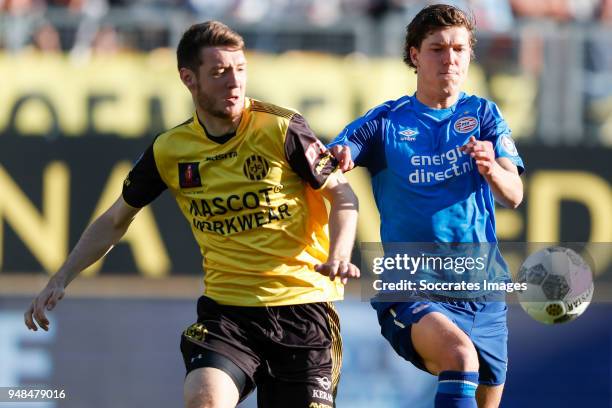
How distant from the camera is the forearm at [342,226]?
5.29 metres

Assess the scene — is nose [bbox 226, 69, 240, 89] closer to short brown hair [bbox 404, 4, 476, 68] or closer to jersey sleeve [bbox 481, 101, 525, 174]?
short brown hair [bbox 404, 4, 476, 68]

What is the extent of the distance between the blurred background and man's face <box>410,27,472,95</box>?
14.7 feet

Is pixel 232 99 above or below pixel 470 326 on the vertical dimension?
above

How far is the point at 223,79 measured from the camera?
5660mm

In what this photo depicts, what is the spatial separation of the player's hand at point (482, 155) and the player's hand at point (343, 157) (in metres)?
Result: 0.55

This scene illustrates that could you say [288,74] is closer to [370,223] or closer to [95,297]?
[370,223]

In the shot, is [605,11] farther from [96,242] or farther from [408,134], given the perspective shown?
[96,242]

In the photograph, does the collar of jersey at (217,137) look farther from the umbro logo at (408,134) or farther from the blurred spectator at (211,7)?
the blurred spectator at (211,7)

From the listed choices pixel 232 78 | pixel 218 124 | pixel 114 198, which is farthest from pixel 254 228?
pixel 114 198

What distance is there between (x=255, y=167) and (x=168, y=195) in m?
5.16

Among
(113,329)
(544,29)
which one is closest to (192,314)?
(113,329)

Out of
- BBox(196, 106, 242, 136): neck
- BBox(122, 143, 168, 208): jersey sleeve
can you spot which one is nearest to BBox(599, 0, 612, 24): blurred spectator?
BBox(196, 106, 242, 136): neck

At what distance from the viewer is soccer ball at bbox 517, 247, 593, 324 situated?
252 inches

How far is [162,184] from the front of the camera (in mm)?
5984
